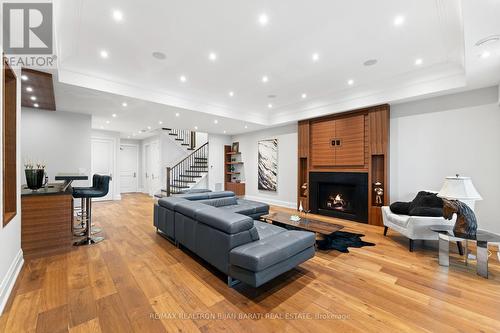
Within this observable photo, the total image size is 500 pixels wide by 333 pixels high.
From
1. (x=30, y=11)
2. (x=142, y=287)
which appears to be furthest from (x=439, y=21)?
(x=142, y=287)

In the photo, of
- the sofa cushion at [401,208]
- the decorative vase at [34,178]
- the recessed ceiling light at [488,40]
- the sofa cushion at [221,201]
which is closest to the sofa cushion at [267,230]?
the sofa cushion at [221,201]

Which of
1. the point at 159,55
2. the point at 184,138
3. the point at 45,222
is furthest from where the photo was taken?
the point at 184,138

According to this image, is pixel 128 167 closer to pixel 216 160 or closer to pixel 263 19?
pixel 216 160

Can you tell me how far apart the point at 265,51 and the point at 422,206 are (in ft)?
12.0

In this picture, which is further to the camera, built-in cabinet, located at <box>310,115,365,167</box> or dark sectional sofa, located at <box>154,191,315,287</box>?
built-in cabinet, located at <box>310,115,365,167</box>

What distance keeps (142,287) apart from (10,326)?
95 centimetres

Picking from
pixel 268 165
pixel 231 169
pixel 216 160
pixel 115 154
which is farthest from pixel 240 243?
pixel 115 154

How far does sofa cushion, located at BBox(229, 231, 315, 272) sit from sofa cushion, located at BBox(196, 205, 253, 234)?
191 millimetres

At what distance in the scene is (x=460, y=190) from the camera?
282 cm

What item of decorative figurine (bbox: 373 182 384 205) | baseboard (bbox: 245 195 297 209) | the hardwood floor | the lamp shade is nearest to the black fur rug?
the hardwood floor

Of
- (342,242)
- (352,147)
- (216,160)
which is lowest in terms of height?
(342,242)

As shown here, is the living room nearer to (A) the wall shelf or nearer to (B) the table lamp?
(B) the table lamp

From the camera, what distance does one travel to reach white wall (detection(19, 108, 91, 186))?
5.22m

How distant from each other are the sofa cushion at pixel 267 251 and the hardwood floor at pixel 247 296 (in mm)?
365
